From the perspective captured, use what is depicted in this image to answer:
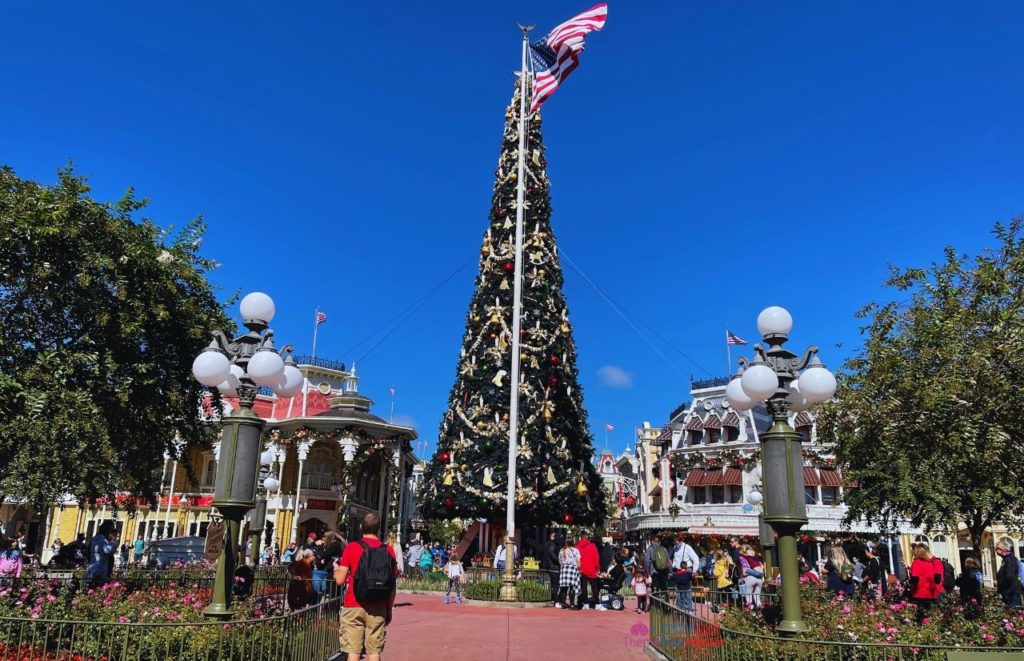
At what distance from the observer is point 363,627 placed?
679 cm

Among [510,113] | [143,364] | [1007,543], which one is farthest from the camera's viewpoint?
[510,113]

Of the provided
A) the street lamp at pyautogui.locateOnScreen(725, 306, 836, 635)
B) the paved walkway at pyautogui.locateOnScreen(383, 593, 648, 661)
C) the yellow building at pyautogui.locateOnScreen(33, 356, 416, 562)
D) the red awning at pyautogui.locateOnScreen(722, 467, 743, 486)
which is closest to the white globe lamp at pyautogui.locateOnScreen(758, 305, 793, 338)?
the street lamp at pyautogui.locateOnScreen(725, 306, 836, 635)

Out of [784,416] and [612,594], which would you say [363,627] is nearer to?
[784,416]

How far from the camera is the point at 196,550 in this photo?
24609 millimetres

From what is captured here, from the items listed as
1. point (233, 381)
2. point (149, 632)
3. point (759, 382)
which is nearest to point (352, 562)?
point (149, 632)

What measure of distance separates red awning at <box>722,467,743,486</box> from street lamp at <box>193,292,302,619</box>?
1446 inches

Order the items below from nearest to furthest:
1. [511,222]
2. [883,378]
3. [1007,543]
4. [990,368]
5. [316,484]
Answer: [990,368] → [1007,543] → [883,378] → [511,222] → [316,484]

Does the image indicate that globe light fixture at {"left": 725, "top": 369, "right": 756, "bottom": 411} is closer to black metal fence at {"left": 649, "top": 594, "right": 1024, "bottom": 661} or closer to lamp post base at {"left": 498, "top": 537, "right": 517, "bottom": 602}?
black metal fence at {"left": 649, "top": 594, "right": 1024, "bottom": 661}

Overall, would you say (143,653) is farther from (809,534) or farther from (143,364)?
(809,534)

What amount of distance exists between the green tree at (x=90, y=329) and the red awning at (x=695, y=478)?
114 feet

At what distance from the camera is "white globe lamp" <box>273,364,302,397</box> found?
912cm

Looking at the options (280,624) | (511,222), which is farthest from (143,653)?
(511,222)

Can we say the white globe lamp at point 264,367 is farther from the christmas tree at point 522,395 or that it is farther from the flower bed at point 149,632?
the christmas tree at point 522,395

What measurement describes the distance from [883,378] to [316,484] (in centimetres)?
3555
